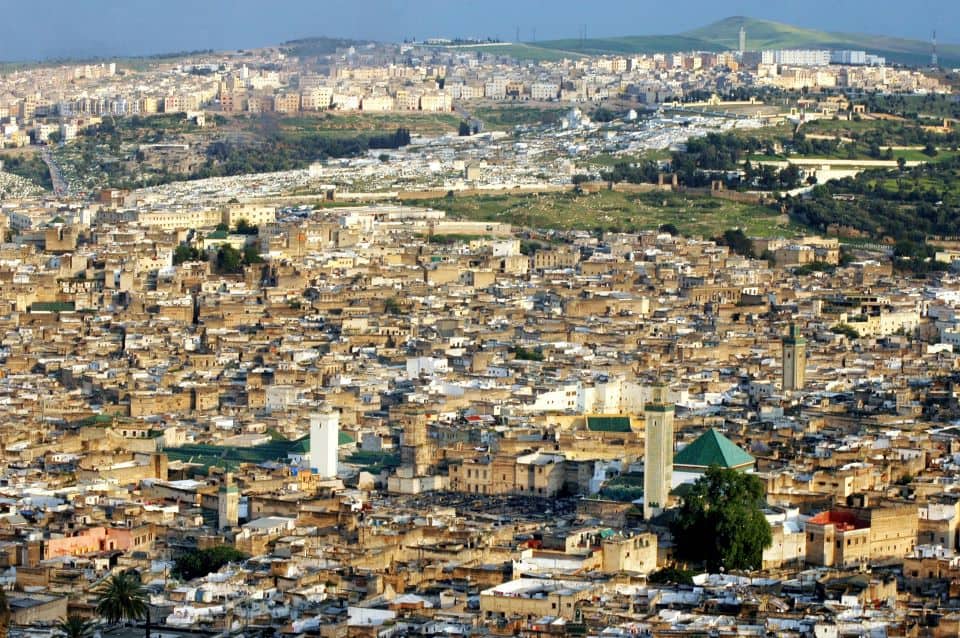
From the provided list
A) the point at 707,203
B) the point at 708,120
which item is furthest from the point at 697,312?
the point at 708,120

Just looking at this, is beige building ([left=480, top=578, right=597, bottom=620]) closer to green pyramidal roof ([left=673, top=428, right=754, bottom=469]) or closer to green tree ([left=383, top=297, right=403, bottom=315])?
green pyramidal roof ([left=673, top=428, right=754, bottom=469])

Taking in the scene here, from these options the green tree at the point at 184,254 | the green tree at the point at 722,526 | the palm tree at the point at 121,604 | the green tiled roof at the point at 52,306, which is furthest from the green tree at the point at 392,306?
the palm tree at the point at 121,604

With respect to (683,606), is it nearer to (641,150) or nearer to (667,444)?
(667,444)

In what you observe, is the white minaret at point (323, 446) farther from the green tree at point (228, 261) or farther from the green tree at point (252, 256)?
the green tree at point (252, 256)

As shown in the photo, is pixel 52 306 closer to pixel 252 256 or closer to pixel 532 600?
pixel 252 256

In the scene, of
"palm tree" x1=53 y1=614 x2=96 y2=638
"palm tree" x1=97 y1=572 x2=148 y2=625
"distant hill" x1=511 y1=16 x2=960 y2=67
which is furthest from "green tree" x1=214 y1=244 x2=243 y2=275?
"distant hill" x1=511 y1=16 x2=960 y2=67

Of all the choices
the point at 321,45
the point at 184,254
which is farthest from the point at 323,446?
the point at 321,45
